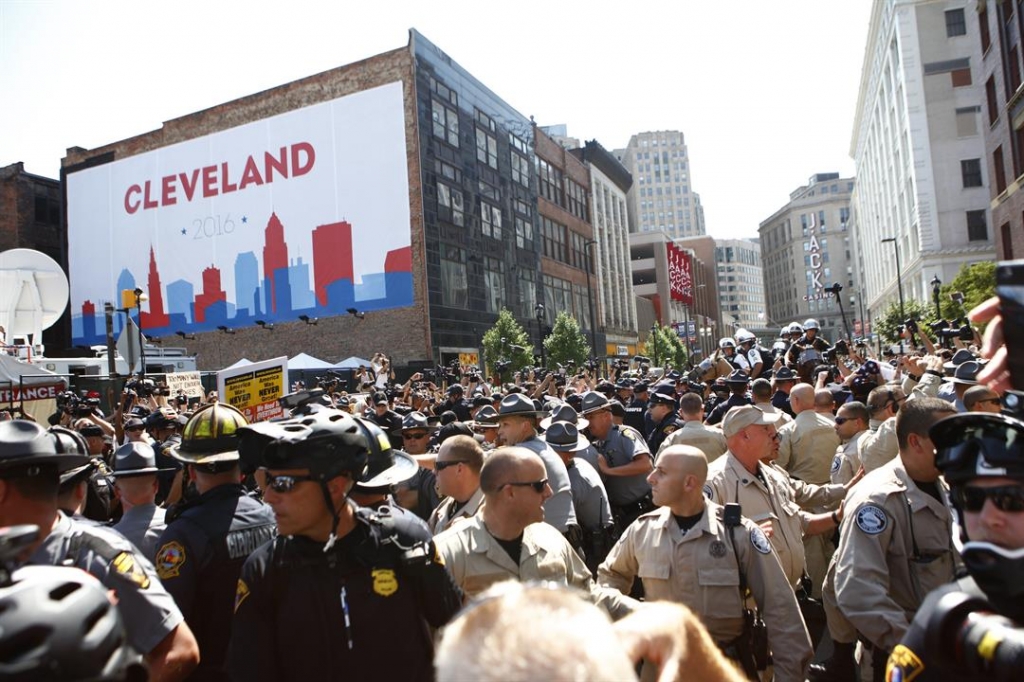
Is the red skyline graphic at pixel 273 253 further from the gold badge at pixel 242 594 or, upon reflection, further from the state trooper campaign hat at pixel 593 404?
the gold badge at pixel 242 594

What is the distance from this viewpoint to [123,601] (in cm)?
250

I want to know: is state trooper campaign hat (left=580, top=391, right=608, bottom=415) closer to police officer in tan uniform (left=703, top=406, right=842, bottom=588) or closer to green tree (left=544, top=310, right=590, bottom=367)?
police officer in tan uniform (left=703, top=406, right=842, bottom=588)

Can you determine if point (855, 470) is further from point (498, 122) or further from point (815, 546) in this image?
point (498, 122)

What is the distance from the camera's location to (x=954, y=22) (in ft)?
189

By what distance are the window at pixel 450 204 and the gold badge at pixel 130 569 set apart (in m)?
38.1

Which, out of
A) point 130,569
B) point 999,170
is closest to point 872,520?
point 130,569

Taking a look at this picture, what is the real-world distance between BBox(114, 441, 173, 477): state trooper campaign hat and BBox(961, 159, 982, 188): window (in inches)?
2547

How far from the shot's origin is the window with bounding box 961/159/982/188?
5572 centimetres

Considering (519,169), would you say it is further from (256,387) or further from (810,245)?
(810,245)

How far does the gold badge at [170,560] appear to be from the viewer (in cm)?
325

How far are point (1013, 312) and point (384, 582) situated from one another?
2.22m

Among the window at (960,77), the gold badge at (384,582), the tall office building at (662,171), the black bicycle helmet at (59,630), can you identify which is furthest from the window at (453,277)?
the tall office building at (662,171)

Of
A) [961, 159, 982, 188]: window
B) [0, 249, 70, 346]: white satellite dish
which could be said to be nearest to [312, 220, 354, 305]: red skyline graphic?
[0, 249, 70, 346]: white satellite dish

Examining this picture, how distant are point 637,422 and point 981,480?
928 cm
